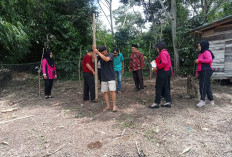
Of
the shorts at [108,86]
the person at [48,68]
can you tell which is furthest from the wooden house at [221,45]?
the person at [48,68]

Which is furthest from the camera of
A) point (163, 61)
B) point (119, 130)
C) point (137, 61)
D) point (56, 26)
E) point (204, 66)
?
point (56, 26)

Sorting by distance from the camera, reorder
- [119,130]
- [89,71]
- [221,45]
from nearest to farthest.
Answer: [119,130] < [89,71] < [221,45]

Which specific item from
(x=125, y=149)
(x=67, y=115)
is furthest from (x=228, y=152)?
(x=67, y=115)

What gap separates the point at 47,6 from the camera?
380 inches

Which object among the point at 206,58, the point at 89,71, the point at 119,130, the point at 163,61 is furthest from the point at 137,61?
the point at 119,130

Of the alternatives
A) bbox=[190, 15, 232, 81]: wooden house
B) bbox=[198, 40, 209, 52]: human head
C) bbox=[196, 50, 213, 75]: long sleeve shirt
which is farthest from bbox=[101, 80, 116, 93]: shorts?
bbox=[190, 15, 232, 81]: wooden house

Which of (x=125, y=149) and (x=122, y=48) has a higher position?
(x=122, y=48)

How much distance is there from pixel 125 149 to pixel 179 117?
5.85 ft

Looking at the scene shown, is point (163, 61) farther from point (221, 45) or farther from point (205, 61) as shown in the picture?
point (221, 45)

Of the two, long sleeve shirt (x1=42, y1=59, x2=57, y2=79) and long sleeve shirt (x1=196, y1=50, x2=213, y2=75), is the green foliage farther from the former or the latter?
long sleeve shirt (x1=196, y1=50, x2=213, y2=75)

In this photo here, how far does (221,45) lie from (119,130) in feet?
22.7

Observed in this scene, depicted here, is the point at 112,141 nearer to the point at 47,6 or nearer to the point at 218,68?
the point at 218,68

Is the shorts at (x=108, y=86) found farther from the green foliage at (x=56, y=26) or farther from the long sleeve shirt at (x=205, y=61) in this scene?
the green foliage at (x=56, y=26)

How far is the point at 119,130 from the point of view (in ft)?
10.6
